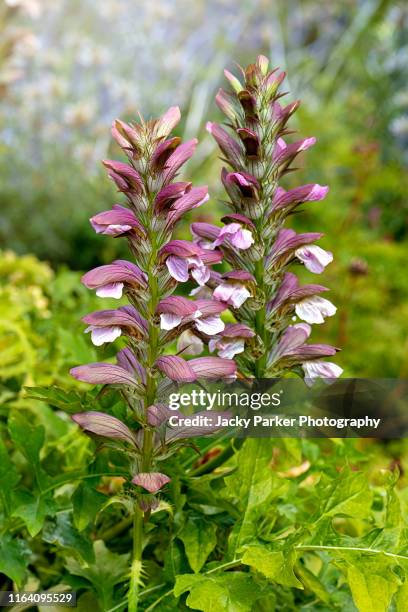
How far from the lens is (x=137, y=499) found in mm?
583

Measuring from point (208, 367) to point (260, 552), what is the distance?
0.49ft

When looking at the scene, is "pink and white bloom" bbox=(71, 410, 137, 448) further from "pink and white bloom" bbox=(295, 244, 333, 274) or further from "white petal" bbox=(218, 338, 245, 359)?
"pink and white bloom" bbox=(295, 244, 333, 274)

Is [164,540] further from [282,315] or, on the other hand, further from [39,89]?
[39,89]

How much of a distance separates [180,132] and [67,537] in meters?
3.00

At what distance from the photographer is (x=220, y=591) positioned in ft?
1.76

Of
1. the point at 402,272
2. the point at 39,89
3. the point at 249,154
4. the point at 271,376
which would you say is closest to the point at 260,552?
the point at 271,376

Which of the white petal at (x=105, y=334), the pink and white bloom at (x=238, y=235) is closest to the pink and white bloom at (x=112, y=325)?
the white petal at (x=105, y=334)

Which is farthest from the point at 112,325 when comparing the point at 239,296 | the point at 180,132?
→ the point at 180,132

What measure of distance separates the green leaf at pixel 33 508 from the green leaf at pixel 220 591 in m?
0.14

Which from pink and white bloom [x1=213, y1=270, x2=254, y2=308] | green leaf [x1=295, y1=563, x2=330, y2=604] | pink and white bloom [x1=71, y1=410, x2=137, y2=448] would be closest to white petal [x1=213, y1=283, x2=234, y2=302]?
pink and white bloom [x1=213, y1=270, x2=254, y2=308]

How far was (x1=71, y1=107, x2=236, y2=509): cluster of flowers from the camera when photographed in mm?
546

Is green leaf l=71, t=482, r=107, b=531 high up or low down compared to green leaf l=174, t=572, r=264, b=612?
up

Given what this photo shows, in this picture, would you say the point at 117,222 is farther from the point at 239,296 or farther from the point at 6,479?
the point at 6,479

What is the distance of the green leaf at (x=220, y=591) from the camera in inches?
20.6
